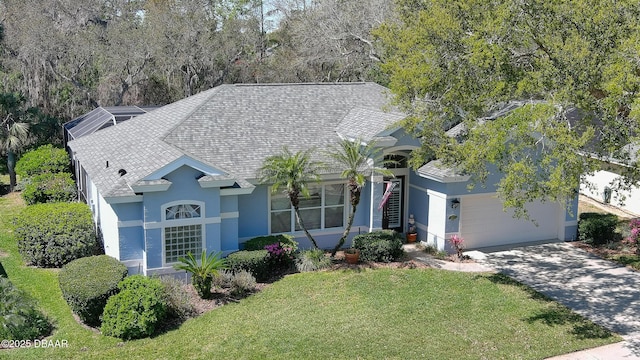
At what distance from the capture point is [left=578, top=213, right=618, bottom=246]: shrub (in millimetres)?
22219

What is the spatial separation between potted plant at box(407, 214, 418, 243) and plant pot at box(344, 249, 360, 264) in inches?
120

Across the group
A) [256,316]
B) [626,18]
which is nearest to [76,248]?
[256,316]

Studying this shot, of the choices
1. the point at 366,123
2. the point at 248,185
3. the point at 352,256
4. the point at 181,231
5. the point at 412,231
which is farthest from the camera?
the point at 412,231

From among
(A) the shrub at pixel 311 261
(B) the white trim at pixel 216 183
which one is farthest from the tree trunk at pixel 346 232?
(B) the white trim at pixel 216 183

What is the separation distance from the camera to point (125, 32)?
128 feet

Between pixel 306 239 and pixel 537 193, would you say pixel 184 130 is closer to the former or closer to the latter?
pixel 306 239

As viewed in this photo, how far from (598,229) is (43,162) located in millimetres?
22997

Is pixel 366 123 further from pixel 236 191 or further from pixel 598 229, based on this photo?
pixel 598 229

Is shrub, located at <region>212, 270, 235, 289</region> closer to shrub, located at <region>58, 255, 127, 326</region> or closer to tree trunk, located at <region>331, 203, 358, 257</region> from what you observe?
shrub, located at <region>58, 255, 127, 326</region>

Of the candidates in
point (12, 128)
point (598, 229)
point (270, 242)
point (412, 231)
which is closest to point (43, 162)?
point (12, 128)

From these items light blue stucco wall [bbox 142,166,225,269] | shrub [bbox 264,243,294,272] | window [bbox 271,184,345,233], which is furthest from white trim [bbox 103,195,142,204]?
window [bbox 271,184,345,233]

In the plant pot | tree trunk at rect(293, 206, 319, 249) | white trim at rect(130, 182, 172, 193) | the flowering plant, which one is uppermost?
white trim at rect(130, 182, 172, 193)

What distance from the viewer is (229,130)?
21422 millimetres

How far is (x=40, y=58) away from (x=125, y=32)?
5.45m
